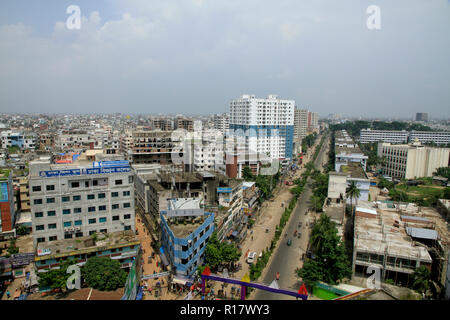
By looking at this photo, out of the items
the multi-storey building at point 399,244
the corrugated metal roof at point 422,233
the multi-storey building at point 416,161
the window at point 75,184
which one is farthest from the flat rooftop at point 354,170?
the window at point 75,184

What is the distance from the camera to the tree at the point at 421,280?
26.9ft

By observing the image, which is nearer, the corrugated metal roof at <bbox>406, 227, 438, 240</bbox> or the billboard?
the corrugated metal roof at <bbox>406, 227, 438, 240</bbox>

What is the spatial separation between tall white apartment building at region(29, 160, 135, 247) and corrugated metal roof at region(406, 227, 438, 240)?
1023cm

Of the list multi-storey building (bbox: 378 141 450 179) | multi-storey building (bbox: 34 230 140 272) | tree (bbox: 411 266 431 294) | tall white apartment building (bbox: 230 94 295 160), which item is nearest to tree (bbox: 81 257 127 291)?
multi-storey building (bbox: 34 230 140 272)

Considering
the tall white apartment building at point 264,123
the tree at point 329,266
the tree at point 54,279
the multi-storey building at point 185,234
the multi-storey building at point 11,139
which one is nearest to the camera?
the tree at point 54,279

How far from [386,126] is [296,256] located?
197 ft

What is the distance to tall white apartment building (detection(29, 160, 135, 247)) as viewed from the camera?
33.5 ft

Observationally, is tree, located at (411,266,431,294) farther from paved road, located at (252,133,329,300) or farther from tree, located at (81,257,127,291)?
tree, located at (81,257,127,291)

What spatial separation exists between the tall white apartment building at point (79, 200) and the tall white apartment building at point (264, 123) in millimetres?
19141

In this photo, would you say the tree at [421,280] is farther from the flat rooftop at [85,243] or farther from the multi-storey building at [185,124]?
the multi-storey building at [185,124]

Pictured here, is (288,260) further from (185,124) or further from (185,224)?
(185,124)

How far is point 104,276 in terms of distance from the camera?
8.49m

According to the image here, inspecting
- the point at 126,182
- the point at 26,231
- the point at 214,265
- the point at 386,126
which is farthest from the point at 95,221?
the point at 386,126

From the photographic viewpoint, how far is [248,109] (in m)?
30.1
